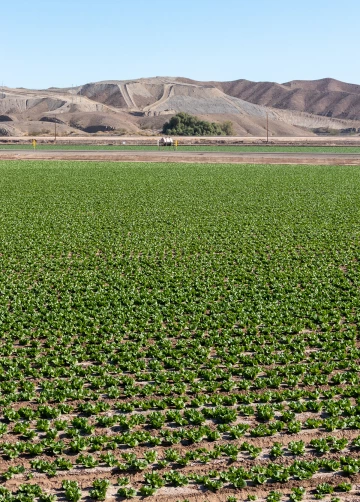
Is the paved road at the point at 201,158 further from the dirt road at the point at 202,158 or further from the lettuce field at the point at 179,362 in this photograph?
the lettuce field at the point at 179,362

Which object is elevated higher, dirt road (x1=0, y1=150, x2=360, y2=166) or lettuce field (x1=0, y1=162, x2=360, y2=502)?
dirt road (x1=0, y1=150, x2=360, y2=166)

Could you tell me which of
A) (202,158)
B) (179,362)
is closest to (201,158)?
(202,158)

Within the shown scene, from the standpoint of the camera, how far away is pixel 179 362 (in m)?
15.3

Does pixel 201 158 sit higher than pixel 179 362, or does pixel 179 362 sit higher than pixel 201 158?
pixel 201 158

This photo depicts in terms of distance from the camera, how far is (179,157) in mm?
89625

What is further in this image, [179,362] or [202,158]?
[202,158]

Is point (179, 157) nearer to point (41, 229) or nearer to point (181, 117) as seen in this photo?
point (41, 229)

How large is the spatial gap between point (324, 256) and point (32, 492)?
19695 millimetres

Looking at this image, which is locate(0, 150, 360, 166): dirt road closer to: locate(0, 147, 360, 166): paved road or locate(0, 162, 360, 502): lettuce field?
locate(0, 147, 360, 166): paved road

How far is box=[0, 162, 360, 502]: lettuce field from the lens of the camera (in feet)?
34.4

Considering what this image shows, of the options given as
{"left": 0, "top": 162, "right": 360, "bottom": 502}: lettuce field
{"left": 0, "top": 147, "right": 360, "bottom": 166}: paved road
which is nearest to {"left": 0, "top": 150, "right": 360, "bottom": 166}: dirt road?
{"left": 0, "top": 147, "right": 360, "bottom": 166}: paved road

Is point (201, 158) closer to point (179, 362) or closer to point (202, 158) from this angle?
point (202, 158)

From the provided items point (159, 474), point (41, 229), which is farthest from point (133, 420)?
point (41, 229)

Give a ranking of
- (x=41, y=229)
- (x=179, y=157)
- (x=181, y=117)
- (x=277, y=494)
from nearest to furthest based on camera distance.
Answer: (x=277, y=494), (x=41, y=229), (x=179, y=157), (x=181, y=117)
